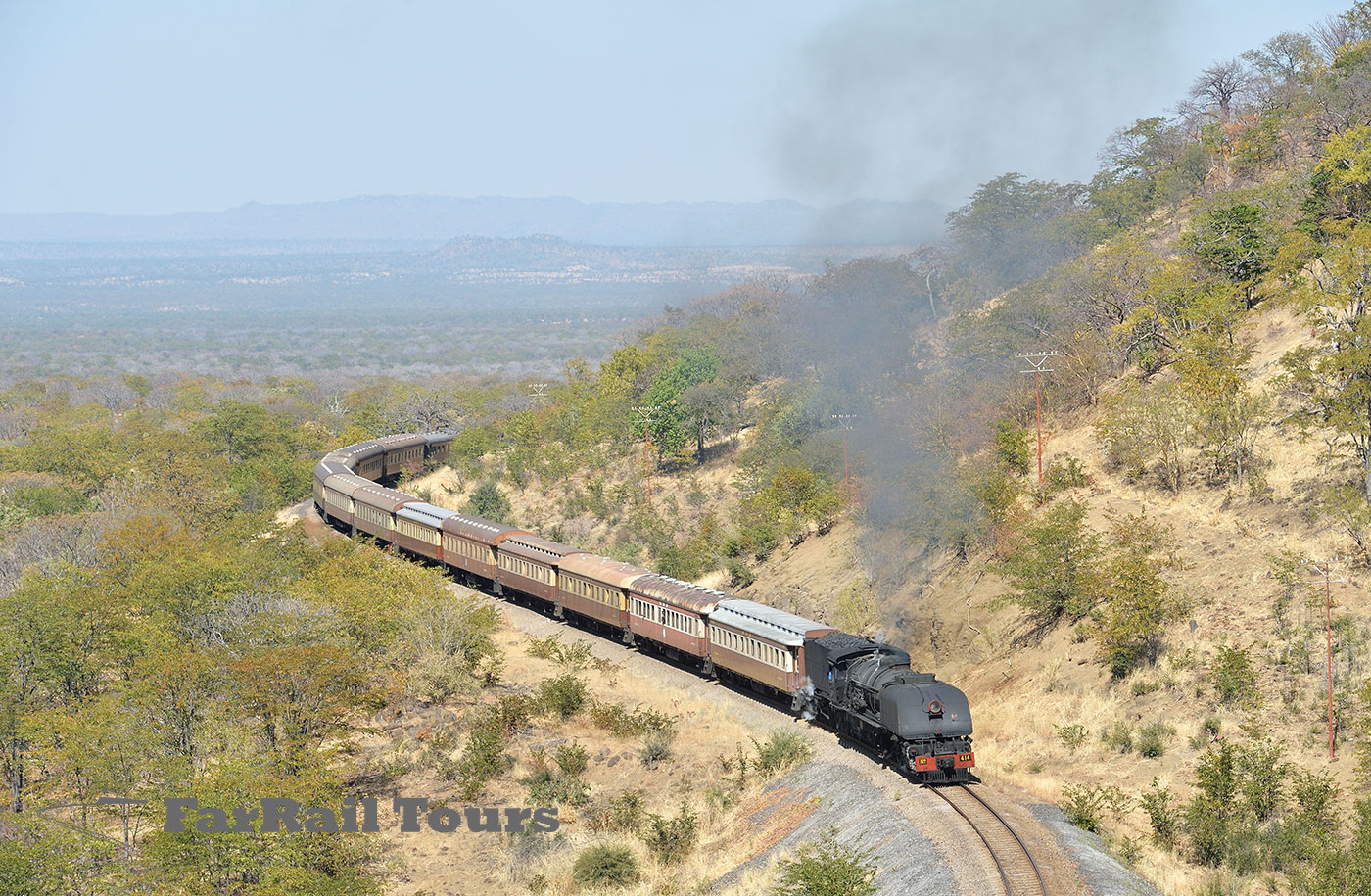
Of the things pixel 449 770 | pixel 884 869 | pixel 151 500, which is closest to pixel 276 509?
pixel 151 500

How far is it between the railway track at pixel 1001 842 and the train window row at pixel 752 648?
A: 7.15 metres

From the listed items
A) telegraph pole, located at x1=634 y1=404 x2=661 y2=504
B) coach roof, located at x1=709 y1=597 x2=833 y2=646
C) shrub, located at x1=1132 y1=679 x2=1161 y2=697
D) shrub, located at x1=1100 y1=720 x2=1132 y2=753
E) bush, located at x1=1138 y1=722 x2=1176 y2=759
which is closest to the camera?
bush, located at x1=1138 y1=722 x2=1176 y2=759

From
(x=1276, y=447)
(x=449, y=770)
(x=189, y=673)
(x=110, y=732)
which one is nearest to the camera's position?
(x=110, y=732)

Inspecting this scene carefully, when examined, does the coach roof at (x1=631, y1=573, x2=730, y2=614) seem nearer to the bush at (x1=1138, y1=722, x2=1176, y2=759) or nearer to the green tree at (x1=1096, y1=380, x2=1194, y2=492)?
the bush at (x1=1138, y1=722, x2=1176, y2=759)

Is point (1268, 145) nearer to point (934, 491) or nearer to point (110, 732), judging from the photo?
point (934, 491)

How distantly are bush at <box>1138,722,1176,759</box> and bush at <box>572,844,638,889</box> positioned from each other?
41.2 ft

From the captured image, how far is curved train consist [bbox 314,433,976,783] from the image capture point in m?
27.5

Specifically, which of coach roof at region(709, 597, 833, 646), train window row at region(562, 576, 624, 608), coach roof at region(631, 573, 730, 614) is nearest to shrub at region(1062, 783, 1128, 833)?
coach roof at region(709, 597, 833, 646)

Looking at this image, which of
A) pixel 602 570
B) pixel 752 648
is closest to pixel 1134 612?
pixel 752 648

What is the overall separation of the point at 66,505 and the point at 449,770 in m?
43.6

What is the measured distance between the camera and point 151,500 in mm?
66000

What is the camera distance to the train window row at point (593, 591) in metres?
43.5

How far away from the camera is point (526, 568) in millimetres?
49781

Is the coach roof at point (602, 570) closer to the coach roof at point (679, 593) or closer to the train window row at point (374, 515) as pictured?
the coach roof at point (679, 593)
